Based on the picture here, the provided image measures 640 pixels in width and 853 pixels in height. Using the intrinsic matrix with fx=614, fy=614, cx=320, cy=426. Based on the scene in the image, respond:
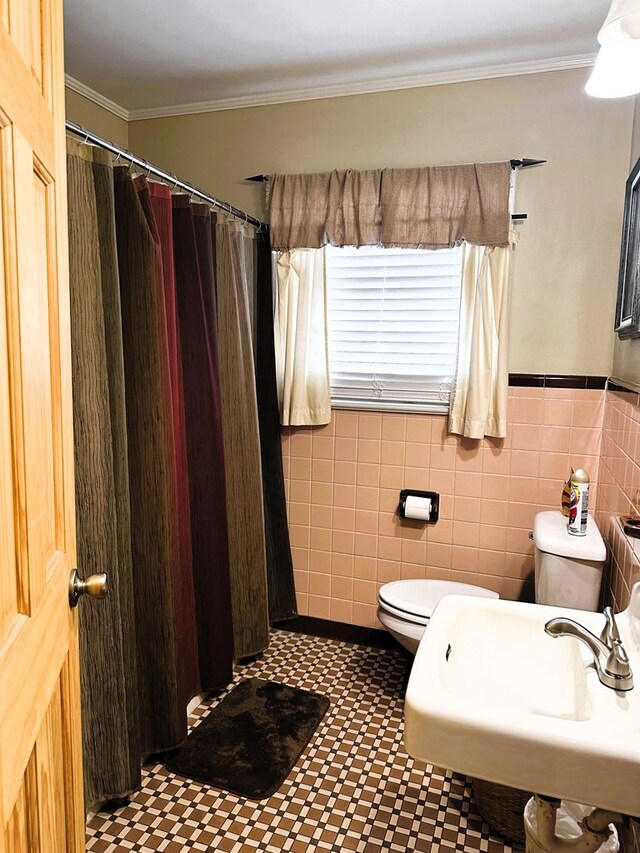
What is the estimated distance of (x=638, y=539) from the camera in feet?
4.82

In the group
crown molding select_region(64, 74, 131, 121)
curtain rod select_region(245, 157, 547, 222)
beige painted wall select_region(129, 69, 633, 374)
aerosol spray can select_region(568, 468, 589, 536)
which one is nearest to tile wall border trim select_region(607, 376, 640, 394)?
beige painted wall select_region(129, 69, 633, 374)

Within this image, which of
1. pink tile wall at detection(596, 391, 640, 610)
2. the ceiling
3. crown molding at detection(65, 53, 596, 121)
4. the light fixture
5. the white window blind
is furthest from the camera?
the white window blind

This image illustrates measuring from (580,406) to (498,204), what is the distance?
0.85m

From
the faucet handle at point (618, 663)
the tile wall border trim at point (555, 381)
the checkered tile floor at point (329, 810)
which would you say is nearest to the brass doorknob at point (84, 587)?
the faucet handle at point (618, 663)

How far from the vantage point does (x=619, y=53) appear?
48.9 inches

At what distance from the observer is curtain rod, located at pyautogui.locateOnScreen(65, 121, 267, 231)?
161 cm

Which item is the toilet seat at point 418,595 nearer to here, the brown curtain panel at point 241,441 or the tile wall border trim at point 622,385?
the brown curtain panel at point 241,441

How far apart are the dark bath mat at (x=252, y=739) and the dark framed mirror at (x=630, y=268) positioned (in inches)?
68.1

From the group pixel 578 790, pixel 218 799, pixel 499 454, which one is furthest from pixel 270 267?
pixel 578 790

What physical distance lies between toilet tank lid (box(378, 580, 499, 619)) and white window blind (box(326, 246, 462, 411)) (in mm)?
733

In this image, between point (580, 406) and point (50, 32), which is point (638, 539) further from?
point (50, 32)

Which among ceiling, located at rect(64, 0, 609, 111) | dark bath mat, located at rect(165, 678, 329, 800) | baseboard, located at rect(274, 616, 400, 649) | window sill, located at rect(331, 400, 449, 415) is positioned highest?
ceiling, located at rect(64, 0, 609, 111)

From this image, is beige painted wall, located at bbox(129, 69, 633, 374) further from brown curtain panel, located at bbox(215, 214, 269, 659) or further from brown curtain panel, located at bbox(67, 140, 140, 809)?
brown curtain panel, located at bbox(67, 140, 140, 809)

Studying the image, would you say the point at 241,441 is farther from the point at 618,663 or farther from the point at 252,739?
the point at 618,663
